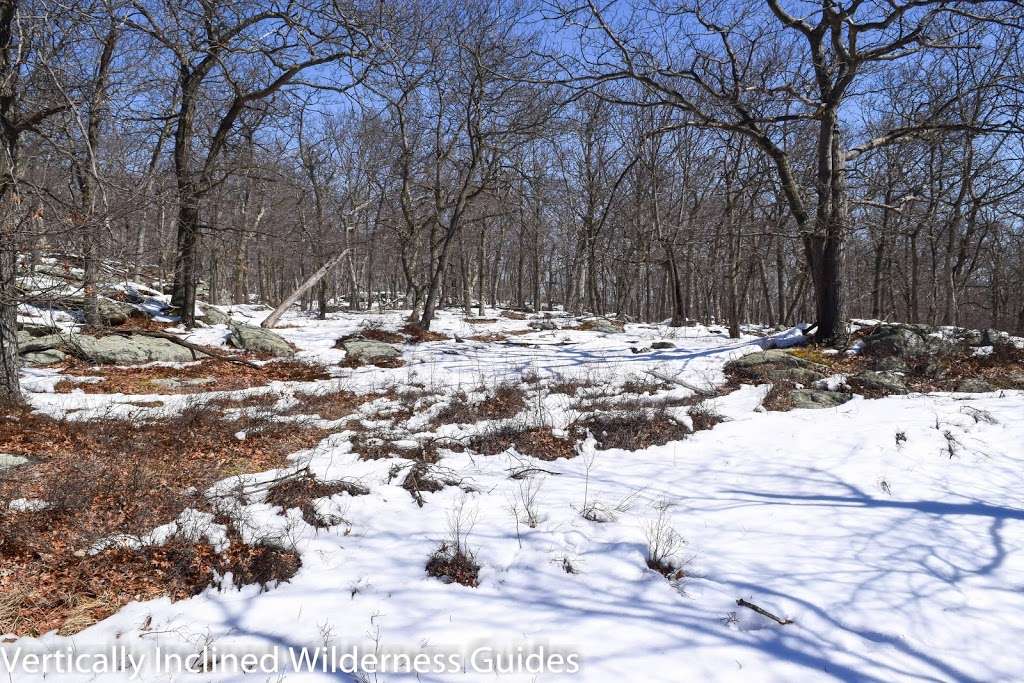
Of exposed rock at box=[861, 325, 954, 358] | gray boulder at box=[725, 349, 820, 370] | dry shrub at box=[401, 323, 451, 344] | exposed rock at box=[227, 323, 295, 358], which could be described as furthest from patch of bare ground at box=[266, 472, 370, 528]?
dry shrub at box=[401, 323, 451, 344]

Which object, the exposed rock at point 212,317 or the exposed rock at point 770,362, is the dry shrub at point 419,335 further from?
the exposed rock at point 770,362

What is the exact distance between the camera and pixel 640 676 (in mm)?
2588

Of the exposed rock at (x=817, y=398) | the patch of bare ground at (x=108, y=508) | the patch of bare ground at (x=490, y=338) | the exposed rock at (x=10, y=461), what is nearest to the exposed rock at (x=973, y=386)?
the exposed rock at (x=817, y=398)

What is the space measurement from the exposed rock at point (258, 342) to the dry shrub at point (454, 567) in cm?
1074

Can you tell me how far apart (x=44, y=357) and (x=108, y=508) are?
8839 millimetres

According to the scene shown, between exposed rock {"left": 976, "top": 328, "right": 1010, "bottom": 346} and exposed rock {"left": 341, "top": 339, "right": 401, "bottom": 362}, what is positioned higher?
exposed rock {"left": 976, "top": 328, "right": 1010, "bottom": 346}

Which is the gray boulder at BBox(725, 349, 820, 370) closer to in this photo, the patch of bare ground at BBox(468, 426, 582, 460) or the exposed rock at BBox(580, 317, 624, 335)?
→ the patch of bare ground at BBox(468, 426, 582, 460)

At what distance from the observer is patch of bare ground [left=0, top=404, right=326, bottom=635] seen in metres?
3.21

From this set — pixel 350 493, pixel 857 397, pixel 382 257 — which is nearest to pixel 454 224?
pixel 857 397

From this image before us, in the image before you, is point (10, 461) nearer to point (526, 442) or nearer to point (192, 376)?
point (526, 442)

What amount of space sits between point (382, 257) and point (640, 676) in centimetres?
4607

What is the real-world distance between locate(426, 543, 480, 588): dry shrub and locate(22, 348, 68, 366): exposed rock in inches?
429

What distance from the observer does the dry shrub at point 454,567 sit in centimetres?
342

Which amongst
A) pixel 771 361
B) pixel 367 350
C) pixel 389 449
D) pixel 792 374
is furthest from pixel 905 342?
pixel 367 350
